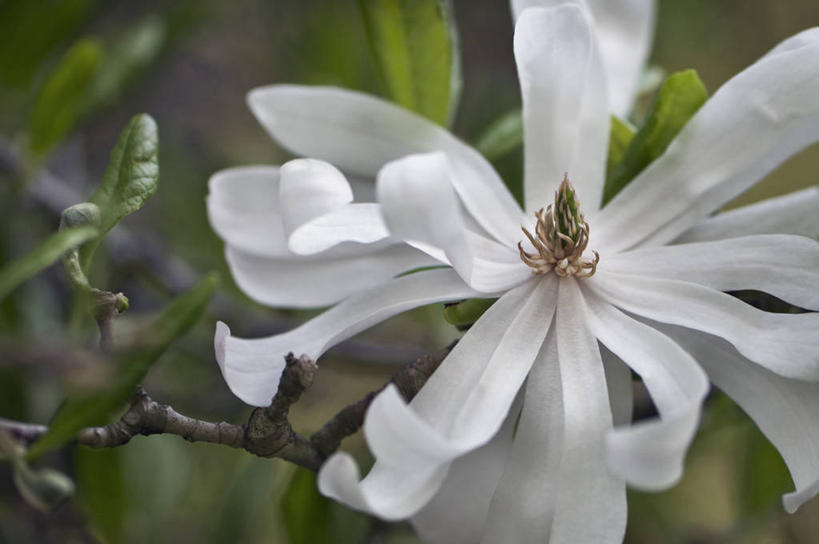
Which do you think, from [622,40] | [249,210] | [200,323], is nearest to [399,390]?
[249,210]

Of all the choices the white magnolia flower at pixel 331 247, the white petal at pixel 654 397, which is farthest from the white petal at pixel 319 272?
the white petal at pixel 654 397

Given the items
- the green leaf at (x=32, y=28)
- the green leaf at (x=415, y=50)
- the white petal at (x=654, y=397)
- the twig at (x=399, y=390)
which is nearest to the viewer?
the white petal at (x=654, y=397)

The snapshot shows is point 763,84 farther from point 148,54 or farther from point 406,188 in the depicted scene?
point 148,54

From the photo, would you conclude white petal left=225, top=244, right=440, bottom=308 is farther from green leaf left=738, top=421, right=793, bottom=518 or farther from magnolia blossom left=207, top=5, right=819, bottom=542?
green leaf left=738, top=421, right=793, bottom=518

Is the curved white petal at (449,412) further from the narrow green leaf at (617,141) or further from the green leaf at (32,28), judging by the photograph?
the green leaf at (32,28)

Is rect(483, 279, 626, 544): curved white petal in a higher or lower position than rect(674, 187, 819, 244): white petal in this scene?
lower

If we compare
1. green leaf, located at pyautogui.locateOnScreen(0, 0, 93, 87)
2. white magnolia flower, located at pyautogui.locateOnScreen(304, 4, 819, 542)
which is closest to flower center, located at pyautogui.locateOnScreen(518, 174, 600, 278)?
white magnolia flower, located at pyautogui.locateOnScreen(304, 4, 819, 542)

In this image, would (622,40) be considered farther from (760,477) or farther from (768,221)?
(760,477)

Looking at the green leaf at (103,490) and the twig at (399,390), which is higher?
the twig at (399,390)
